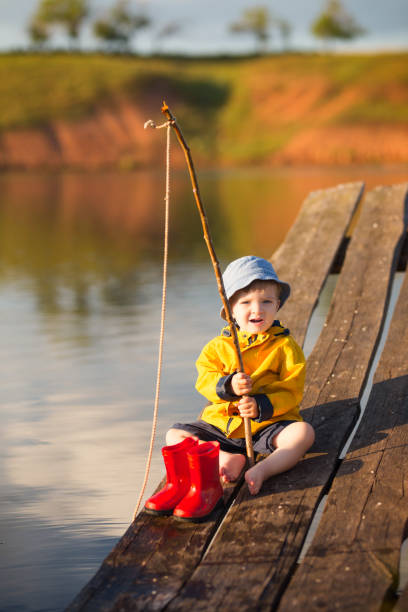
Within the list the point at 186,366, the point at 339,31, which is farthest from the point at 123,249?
the point at 339,31

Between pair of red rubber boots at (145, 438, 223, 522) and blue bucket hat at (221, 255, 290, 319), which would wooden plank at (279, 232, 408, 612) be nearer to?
pair of red rubber boots at (145, 438, 223, 522)

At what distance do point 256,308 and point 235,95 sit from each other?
186ft

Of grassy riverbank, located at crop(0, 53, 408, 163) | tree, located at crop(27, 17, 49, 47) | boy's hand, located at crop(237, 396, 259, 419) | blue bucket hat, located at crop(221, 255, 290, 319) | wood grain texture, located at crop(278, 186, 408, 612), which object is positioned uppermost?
tree, located at crop(27, 17, 49, 47)

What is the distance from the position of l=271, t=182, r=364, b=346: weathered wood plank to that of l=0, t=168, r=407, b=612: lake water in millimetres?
839

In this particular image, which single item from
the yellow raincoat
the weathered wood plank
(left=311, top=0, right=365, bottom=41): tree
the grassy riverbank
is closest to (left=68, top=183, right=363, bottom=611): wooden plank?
the yellow raincoat

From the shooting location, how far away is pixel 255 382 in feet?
10.7

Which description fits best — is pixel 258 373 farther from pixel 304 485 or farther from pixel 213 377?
pixel 304 485

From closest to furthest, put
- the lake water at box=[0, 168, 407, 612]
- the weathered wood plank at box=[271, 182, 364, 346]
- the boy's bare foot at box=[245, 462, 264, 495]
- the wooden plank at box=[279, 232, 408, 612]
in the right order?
the wooden plank at box=[279, 232, 408, 612], the boy's bare foot at box=[245, 462, 264, 495], the lake water at box=[0, 168, 407, 612], the weathered wood plank at box=[271, 182, 364, 346]

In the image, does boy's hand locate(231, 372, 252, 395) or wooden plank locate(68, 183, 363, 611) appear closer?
wooden plank locate(68, 183, 363, 611)

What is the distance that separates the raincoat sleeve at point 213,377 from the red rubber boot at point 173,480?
11.7 inches

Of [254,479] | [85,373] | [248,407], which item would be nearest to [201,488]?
[254,479]

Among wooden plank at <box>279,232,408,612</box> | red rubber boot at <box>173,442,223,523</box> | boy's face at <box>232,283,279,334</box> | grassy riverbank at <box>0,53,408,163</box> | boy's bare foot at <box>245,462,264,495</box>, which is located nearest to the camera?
wooden plank at <box>279,232,408,612</box>

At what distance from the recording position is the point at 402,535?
8.50 feet

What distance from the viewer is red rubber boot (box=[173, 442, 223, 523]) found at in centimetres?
274
